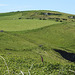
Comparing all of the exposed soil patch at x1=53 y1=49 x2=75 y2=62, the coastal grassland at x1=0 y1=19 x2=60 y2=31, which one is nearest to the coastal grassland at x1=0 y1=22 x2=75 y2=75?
the exposed soil patch at x1=53 y1=49 x2=75 y2=62

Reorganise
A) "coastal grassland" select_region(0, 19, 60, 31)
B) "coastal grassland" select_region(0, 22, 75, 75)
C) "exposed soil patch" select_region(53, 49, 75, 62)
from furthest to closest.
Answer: "coastal grassland" select_region(0, 19, 60, 31), "exposed soil patch" select_region(53, 49, 75, 62), "coastal grassland" select_region(0, 22, 75, 75)

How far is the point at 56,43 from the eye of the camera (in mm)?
39594

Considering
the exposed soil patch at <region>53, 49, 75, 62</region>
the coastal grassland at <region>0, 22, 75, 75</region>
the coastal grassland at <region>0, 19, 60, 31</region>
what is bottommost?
the exposed soil patch at <region>53, 49, 75, 62</region>

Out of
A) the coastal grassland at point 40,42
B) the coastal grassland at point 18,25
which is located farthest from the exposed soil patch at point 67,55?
the coastal grassland at point 18,25

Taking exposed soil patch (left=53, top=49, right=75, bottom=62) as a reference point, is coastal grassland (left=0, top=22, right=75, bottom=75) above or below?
above

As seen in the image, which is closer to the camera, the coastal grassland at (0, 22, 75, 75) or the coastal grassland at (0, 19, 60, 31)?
the coastal grassland at (0, 22, 75, 75)

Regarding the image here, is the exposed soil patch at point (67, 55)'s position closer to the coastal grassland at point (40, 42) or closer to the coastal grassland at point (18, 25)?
the coastal grassland at point (40, 42)

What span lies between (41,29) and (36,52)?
1748 cm

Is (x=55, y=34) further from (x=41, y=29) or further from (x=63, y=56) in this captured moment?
(x=63, y=56)

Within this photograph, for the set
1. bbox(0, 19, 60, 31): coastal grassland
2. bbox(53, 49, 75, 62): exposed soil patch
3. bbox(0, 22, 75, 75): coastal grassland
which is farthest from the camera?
bbox(0, 19, 60, 31): coastal grassland

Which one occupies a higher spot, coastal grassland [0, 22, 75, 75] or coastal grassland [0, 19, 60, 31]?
coastal grassland [0, 19, 60, 31]

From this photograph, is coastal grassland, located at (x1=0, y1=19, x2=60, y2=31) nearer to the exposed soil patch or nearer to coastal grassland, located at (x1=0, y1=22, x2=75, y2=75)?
coastal grassland, located at (x1=0, y1=22, x2=75, y2=75)

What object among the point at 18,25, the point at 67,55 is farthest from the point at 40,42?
the point at 18,25

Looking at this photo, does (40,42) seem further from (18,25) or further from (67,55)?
(18,25)
